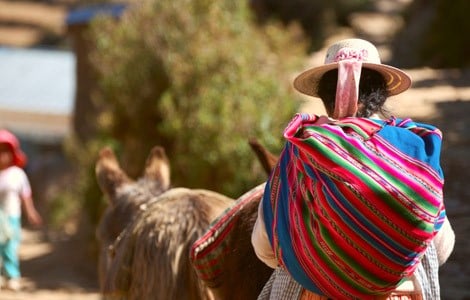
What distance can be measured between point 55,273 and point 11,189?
2.35 meters

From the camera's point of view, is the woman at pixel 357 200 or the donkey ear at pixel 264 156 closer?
the woman at pixel 357 200

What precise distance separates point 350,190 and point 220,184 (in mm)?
5621

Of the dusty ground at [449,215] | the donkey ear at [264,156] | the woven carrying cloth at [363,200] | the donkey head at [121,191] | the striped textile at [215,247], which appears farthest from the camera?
the dusty ground at [449,215]

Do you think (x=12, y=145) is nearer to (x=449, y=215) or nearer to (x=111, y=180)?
(x=449, y=215)

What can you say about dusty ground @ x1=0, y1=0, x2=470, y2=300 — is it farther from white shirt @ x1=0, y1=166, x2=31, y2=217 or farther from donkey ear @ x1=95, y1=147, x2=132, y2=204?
donkey ear @ x1=95, y1=147, x2=132, y2=204

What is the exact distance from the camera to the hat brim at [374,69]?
10.2 feet

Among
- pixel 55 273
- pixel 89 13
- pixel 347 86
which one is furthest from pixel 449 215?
pixel 89 13

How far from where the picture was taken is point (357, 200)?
281 centimetres

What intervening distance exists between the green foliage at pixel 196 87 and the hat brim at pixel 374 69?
15.9ft

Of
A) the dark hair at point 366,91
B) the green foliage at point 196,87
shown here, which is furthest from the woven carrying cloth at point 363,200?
the green foliage at point 196,87

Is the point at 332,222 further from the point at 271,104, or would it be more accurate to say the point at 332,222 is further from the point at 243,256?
the point at 271,104

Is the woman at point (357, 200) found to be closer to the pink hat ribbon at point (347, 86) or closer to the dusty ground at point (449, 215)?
the pink hat ribbon at point (347, 86)

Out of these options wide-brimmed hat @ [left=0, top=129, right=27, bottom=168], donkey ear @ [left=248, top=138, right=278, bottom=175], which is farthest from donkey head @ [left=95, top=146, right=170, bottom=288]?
wide-brimmed hat @ [left=0, top=129, right=27, bottom=168]

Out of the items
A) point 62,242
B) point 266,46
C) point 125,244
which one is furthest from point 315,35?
point 125,244
